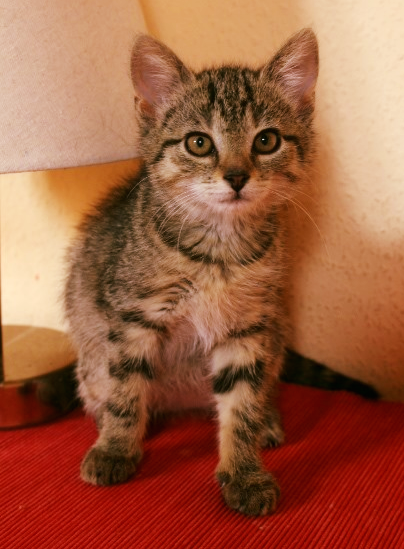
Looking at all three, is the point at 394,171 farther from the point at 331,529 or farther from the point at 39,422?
the point at 39,422

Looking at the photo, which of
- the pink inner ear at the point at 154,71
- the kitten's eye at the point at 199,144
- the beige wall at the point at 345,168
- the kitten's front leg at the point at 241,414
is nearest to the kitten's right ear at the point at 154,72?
the pink inner ear at the point at 154,71

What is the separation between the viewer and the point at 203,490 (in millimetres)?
1028

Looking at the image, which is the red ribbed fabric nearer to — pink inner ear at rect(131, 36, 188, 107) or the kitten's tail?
the kitten's tail

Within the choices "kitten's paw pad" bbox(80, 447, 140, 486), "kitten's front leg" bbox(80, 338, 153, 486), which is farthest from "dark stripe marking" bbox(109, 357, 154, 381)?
"kitten's paw pad" bbox(80, 447, 140, 486)

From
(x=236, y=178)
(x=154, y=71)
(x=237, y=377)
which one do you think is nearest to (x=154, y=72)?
(x=154, y=71)

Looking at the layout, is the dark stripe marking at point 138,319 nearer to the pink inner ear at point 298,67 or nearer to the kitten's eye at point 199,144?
the kitten's eye at point 199,144

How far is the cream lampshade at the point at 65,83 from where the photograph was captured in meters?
0.95

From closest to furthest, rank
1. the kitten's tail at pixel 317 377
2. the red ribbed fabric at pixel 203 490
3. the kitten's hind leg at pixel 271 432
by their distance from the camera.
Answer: the red ribbed fabric at pixel 203 490 < the kitten's hind leg at pixel 271 432 < the kitten's tail at pixel 317 377

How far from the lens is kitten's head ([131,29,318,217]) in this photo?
3.18ft

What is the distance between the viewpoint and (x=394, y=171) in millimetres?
1229

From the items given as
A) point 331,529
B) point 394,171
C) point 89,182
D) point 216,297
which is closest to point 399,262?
point 394,171

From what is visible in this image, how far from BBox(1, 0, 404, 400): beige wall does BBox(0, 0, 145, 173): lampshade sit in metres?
0.33

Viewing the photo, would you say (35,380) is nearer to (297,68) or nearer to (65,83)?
(65,83)

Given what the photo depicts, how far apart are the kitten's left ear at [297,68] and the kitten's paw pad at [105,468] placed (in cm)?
68
